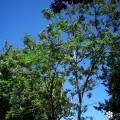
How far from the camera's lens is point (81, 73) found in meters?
26.0

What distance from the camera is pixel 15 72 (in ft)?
72.3

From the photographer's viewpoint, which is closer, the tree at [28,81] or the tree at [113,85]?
the tree at [28,81]

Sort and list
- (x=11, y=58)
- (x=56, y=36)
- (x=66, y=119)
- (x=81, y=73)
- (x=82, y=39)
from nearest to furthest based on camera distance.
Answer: (x=56, y=36), (x=82, y=39), (x=11, y=58), (x=81, y=73), (x=66, y=119)

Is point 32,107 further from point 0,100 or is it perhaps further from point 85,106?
point 85,106

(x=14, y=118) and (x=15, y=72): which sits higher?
(x=15, y=72)

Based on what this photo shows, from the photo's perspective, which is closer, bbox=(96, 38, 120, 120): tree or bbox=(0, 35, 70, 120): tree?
bbox=(0, 35, 70, 120): tree

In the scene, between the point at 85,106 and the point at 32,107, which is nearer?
the point at 32,107

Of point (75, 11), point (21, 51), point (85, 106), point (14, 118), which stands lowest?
point (14, 118)

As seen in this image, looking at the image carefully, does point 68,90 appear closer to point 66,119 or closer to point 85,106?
point 85,106

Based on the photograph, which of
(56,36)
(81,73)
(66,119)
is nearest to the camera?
(56,36)

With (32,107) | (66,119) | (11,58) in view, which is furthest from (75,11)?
(66,119)

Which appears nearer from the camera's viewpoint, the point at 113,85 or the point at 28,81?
the point at 28,81

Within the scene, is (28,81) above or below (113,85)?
below

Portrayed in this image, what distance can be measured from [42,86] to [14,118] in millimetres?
3662
